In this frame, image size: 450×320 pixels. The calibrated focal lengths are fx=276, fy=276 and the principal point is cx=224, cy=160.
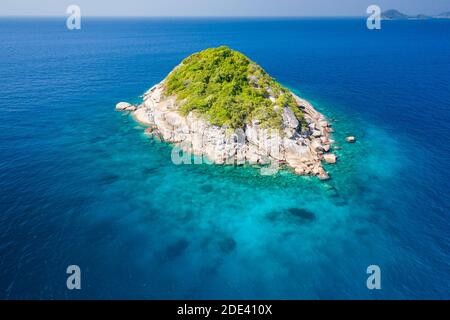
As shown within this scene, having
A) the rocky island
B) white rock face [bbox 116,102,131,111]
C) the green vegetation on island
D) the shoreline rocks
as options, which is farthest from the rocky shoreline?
white rock face [bbox 116,102,131,111]

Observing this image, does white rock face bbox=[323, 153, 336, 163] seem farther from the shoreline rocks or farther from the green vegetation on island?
the shoreline rocks

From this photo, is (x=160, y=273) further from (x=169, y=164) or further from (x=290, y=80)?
(x=290, y=80)

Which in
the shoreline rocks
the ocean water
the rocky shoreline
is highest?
the shoreline rocks

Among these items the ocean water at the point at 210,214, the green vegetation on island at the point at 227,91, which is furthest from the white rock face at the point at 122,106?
the green vegetation on island at the point at 227,91

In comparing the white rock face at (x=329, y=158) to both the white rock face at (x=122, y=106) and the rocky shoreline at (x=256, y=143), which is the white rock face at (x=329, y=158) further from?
the white rock face at (x=122, y=106)

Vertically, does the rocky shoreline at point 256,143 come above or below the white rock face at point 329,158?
above

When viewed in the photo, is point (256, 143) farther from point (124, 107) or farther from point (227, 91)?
point (124, 107)
